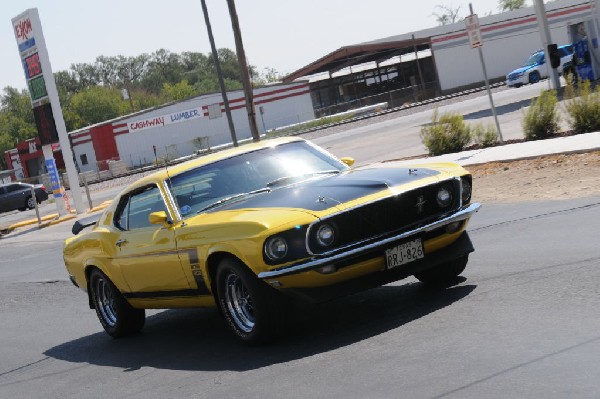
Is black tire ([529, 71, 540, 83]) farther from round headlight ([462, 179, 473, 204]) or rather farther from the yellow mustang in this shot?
round headlight ([462, 179, 473, 204])

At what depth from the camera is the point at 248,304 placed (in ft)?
24.6

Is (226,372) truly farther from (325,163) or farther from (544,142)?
(544,142)

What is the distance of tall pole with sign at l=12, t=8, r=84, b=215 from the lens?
36.0m

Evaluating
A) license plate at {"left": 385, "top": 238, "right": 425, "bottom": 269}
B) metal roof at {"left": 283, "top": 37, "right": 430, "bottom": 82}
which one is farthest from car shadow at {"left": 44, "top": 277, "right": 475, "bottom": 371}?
metal roof at {"left": 283, "top": 37, "right": 430, "bottom": 82}

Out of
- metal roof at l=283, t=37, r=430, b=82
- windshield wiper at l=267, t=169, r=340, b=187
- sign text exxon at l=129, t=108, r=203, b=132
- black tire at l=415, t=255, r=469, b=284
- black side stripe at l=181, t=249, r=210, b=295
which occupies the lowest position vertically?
black tire at l=415, t=255, r=469, b=284

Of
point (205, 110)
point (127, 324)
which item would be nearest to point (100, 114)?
point (205, 110)

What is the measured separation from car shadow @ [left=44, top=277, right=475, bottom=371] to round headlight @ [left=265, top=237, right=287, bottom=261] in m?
0.70

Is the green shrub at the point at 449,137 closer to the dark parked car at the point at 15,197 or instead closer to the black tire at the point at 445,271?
the black tire at the point at 445,271

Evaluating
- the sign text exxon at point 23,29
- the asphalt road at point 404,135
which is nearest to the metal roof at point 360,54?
the asphalt road at point 404,135

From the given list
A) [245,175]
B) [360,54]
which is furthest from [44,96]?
[360,54]

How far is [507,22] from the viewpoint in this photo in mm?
76375

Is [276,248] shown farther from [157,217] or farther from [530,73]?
[530,73]

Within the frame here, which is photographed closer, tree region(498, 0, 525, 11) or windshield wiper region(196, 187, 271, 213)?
windshield wiper region(196, 187, 271, 213)

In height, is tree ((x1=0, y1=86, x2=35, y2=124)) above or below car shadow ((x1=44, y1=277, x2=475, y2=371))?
above
